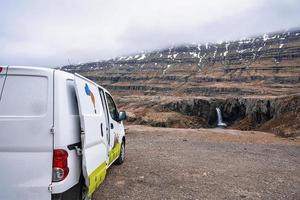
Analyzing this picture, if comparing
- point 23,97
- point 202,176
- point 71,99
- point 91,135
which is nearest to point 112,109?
point 202,176

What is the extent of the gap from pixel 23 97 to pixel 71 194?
4.42 ft

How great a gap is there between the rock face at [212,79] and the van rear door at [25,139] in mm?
24780

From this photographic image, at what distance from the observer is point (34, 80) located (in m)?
4.52

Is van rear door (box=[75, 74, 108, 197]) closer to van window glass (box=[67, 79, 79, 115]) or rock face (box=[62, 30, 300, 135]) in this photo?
van window glass (box=[67, 79, 79, 115])

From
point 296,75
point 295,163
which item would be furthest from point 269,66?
point 295,163

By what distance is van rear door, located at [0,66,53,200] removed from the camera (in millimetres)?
4270

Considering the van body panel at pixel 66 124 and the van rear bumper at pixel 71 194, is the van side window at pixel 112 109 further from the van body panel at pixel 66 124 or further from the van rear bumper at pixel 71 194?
the van rear bumper at pixel 71 194

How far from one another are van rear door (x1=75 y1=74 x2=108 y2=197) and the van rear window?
52 centimetres

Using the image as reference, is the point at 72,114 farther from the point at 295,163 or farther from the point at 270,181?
the point at 295,163

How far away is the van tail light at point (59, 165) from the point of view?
4328 mm

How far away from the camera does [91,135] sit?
17.0 ft

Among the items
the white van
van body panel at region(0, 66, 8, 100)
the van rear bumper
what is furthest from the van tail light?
van body panel at region(0, 66, 8, 100)

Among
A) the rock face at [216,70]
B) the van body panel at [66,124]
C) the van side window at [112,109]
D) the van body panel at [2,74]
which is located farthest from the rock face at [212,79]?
the van body panel at [2,74]

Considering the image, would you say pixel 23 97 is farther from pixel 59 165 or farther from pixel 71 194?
pixel 71 194
